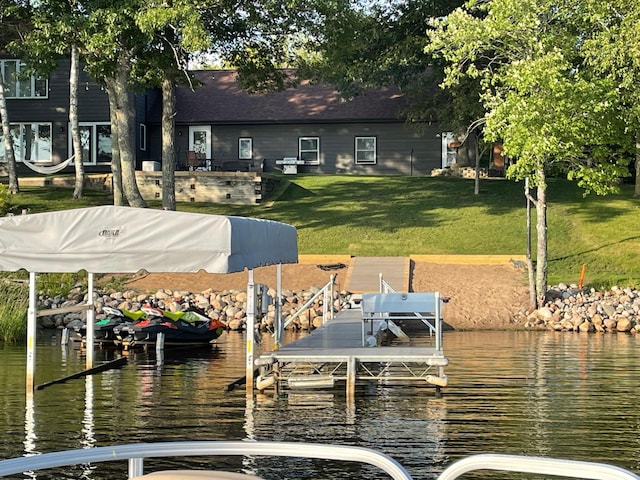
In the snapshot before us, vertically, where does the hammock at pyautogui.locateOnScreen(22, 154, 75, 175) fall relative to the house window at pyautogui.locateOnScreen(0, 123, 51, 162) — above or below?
below

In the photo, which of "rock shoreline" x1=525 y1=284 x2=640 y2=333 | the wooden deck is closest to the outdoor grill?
the wooden deck

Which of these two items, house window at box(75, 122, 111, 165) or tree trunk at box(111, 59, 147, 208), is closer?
tree trunk at box(111, 59, 147, 208)

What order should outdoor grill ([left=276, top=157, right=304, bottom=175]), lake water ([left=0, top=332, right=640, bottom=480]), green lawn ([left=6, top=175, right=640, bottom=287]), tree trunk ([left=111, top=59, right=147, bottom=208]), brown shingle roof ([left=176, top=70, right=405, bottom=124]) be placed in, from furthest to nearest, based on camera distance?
1. brown shingle roof ([left=176, top=70, right=405, bottom=124])
2. outdoor grill ([left=276, top=157, right=304, bottom=175])
3. tree trunk ([left=111, top=59, right=147, bottom=208])
4. green lawn ([left=6, top=175, right=640, bottom=287])
5. lake water ([left=0, top=332, right=640, bottom=480])

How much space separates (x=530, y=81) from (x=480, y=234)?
10.0m

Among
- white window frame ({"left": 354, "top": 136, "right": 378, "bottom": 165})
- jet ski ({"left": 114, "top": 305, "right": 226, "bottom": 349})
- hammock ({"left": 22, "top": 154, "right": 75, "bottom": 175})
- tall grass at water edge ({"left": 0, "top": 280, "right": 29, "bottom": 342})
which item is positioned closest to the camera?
jet ski ({"left": 114, "top": 305, "right": 226, "bottom": 349})

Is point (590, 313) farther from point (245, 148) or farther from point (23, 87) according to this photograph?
point (23, 87)

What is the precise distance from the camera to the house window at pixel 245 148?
53.4 m

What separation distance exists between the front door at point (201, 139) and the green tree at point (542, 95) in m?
23.5

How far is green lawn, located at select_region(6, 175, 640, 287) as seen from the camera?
36.7 m

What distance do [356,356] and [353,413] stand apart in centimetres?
156

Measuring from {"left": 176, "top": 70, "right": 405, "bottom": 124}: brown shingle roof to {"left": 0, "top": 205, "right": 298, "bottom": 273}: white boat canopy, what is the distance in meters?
36.1

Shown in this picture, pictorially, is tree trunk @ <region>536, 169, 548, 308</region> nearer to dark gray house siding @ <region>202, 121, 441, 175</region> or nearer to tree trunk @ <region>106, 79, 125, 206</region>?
tree trunk @ <region>106, 79, 125, 206</region>

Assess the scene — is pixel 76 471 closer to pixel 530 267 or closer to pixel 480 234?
pixel 530 267

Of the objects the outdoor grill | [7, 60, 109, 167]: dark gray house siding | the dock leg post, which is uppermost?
[7, 60, 109, 167]: dark gray house siding
